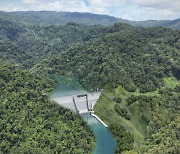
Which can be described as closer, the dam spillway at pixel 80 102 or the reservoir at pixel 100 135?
the reservoir at pixel 100 135

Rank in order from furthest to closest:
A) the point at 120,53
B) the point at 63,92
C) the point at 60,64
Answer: the point at 60,64 → the point at 120,53 → the point at 63,92

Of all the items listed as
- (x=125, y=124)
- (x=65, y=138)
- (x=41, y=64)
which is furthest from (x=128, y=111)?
(x=41, y=64)

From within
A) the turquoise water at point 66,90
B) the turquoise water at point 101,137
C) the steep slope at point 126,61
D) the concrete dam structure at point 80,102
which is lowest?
the turquoise water at point 101,137

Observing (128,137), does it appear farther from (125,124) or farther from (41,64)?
(41,64)

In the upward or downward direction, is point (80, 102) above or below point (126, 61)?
below

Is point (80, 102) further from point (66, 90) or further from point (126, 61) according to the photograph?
point (126, 61)

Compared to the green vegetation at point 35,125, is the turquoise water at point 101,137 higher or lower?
lower

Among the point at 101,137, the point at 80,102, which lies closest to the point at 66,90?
the point at 80,102

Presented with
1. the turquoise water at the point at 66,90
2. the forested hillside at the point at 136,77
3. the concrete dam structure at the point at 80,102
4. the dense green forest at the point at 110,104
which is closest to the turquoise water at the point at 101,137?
the dense green forest at the point at 110,104

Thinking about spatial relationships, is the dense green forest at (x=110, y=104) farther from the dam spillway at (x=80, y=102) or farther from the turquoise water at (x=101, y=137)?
the dam spillway at (x=80, y=102)
